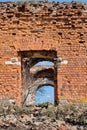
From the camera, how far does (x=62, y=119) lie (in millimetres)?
11344

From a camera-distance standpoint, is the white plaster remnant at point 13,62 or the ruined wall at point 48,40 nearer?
the ruined wall at point 48,40

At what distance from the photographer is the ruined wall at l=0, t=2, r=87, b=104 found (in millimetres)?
14148

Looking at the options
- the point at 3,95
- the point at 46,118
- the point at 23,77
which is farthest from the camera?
the point at 23,77

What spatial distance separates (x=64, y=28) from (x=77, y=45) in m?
0.64

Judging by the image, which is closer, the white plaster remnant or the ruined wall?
the ruined wall

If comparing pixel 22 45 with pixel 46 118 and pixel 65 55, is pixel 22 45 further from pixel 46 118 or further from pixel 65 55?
pixel 46 118

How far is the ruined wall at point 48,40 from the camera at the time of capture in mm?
14148

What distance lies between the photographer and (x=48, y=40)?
14.4m

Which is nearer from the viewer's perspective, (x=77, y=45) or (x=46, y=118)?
(x=46, y=118)

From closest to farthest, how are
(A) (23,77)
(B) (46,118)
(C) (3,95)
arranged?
1. (B) (46,118)
2. (C) (3,95)
3. (A) (23,77)

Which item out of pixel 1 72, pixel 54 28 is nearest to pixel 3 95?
pixel 1 72

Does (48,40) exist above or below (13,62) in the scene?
above

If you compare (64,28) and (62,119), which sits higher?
(64,28)

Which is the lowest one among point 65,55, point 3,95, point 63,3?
point 3,95
